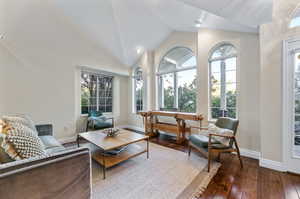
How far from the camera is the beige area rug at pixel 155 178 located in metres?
1.65

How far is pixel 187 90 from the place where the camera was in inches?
159

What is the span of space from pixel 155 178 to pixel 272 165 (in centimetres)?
199

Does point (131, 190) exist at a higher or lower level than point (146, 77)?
lower

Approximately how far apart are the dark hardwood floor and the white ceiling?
254cm

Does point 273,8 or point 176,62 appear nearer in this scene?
point 273,8

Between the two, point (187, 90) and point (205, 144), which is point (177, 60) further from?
point (205, 144)

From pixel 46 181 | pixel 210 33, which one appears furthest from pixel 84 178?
pixel 210 33

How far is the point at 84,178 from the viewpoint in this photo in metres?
1.13

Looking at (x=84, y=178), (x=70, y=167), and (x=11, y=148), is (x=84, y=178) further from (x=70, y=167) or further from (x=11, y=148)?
(x=11, y=148)

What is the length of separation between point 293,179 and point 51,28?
18.7 feet

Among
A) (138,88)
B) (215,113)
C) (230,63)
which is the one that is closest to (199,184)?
(215,113)

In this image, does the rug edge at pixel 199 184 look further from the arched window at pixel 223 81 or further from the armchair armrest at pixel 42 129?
the armchair armrest at pixel 42 129

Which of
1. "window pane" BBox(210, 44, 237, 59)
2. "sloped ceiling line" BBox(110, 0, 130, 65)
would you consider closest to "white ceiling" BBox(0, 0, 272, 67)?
"sloped ceiling line" BBox(110, 0, 130, 65)

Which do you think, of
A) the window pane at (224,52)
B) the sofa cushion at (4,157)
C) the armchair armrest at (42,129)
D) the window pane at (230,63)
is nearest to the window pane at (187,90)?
the window pane at (224,52)
